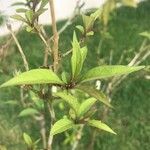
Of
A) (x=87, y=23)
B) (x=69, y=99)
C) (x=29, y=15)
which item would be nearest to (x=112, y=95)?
(x=87, y=23)

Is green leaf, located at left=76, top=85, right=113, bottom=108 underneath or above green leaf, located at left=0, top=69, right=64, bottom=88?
underneath

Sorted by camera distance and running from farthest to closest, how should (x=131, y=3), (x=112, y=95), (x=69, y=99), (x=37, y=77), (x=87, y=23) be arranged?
(x=112, y=95), (x=87, y=23), (x=69, y=99), (x=37, y=77), (x=131, y=3)

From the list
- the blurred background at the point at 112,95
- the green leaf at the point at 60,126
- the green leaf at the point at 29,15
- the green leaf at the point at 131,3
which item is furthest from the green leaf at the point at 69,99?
the blurred background at the point at 112,95

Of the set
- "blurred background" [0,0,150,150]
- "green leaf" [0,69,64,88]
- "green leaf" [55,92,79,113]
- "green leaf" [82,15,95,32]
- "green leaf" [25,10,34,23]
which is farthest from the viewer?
"blurred background" [0,0,150,150]

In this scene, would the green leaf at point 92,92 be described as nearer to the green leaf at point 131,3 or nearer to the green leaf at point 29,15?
the green leaf at point 29,15

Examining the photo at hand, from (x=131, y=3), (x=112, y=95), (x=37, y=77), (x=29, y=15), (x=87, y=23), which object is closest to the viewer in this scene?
(x=131, y=3)

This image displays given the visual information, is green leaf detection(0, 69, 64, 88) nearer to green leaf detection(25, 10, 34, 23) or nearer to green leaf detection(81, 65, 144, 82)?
green leaf detection(81, 65, 144, 82)

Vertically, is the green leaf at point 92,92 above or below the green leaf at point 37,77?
below

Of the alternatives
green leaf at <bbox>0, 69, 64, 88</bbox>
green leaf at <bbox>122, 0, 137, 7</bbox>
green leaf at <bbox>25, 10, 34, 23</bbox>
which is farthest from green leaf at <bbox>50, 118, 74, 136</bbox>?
green leaf at <bbox>122, 0, 137, 7</bbox>

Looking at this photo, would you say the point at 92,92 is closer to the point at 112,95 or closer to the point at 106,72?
the point at 106,72

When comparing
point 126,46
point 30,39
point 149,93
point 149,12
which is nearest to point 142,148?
point 149,93

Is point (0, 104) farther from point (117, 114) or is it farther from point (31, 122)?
point (117, 114)
